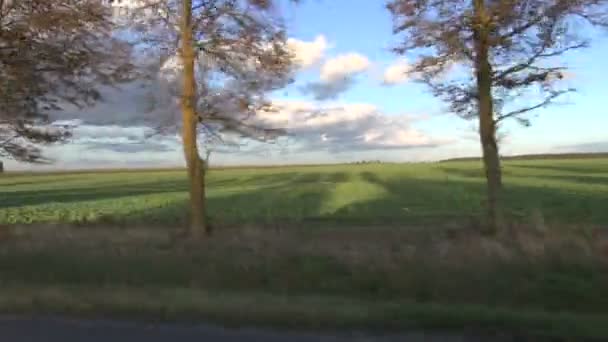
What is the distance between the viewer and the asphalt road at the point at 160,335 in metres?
7.56

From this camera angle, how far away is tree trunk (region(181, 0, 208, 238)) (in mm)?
19859

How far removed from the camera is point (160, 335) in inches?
305

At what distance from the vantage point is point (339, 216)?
36156 millimetres

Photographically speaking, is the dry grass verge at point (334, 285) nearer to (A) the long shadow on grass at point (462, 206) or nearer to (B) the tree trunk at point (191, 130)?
(B) the tree trunk at point (191, 130)

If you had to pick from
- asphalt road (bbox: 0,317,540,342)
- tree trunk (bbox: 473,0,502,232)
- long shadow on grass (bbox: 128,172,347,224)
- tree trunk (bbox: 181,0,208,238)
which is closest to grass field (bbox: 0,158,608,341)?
asphalt road (bbox: 0,317,540,342)

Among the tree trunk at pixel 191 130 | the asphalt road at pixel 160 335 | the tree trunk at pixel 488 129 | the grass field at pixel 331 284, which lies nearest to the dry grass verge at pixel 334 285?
the grass field at pixel 331 284

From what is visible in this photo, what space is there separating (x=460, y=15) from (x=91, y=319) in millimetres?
13003

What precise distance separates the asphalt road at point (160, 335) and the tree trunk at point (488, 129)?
1270 cm

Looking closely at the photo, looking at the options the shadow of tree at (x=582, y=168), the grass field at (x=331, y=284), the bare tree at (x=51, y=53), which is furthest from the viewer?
the shadow of tree at (x=582, y=168)

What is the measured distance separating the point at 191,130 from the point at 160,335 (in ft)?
43.6

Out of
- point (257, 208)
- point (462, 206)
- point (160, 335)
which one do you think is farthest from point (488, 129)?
point (257, 208)

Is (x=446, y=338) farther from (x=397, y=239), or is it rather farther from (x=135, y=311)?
(x=397, y=239)

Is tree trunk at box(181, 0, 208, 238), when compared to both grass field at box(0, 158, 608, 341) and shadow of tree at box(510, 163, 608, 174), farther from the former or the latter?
shadow of tree at box(510, 163, 608, 174)

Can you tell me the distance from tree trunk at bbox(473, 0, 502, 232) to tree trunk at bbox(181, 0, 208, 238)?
7.66m
